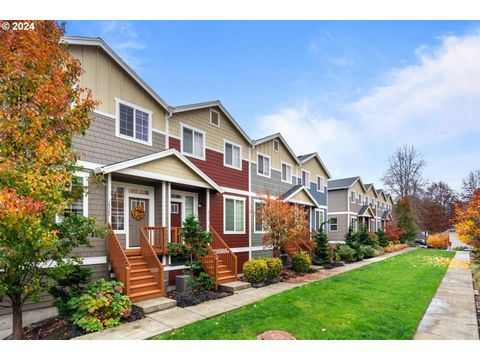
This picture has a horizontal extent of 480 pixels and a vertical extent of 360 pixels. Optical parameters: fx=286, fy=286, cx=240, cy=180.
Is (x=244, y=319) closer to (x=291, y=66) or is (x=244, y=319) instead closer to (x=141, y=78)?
(x=141, y=78)

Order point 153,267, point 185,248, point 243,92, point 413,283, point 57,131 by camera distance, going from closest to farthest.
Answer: point 57,131
point 153,267
point 185,248
point 413,283
point 243,92

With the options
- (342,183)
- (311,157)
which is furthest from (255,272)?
(342,183)

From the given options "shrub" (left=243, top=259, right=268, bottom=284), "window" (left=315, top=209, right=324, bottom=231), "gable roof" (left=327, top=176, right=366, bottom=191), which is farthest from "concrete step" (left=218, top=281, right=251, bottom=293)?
"gable roof" (left=327, top=176, right=366, bottom=191)

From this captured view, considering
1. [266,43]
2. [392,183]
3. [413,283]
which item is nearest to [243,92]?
[266,43]

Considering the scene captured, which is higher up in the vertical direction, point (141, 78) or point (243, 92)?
point (243, 92)

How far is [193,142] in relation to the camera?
11695 mm

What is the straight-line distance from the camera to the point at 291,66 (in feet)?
36.7

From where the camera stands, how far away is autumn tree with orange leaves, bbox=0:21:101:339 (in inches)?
168

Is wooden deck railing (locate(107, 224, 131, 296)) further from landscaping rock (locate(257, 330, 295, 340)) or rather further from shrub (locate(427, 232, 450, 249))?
shrub (locate(427, 232, 450, 249))

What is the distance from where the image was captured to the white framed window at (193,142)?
1130cm

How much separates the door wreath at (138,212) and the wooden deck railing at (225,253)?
294 cm

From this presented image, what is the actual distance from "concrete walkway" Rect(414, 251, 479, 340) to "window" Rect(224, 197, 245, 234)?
7.82m
